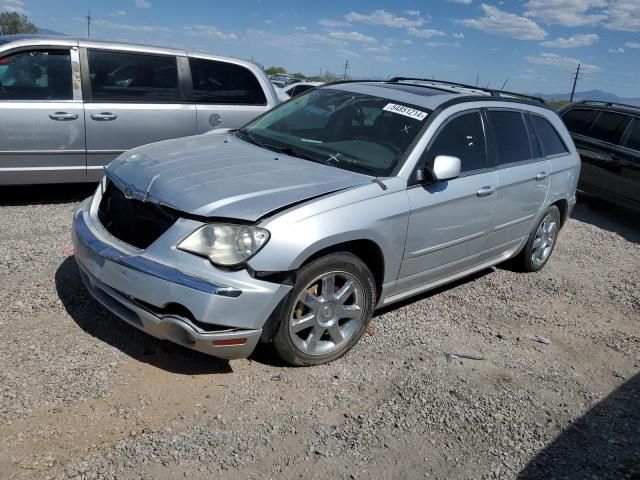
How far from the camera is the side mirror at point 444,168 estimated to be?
12.7 feet

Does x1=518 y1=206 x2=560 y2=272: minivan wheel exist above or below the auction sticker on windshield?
below

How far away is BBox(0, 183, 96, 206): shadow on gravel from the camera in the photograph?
629 centimetres

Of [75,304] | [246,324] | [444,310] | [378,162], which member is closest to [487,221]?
[444,310]

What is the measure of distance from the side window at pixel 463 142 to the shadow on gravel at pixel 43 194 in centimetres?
426

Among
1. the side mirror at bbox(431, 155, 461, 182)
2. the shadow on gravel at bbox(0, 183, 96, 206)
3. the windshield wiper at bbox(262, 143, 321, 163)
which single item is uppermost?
the side mirror at bbox(431, 155, 461, 182)

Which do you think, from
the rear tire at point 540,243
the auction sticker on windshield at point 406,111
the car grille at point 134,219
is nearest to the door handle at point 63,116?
the car grille at point 134,219

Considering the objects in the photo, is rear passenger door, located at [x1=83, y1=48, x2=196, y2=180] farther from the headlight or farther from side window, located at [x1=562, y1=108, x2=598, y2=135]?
side window, located at [x1=562, y1=108, x2=598, y2=135]

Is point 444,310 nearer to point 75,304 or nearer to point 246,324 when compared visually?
point 246,324

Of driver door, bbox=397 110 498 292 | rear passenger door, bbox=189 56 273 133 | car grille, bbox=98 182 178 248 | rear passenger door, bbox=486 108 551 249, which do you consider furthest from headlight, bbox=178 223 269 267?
rear passenger door, bbox=189 56 273 133

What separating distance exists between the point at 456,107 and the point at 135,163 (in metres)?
2.35

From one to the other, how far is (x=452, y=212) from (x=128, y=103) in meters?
3.91

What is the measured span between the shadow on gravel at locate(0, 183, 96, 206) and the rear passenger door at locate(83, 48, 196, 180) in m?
0.55

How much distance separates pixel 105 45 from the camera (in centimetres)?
623

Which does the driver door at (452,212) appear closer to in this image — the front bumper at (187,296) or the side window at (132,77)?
the front bumper at (187,296)
